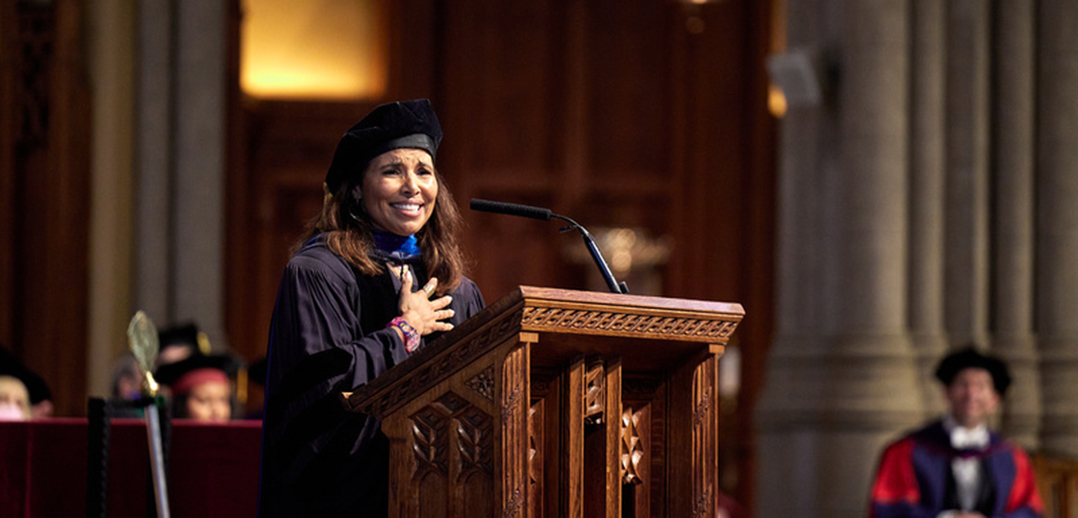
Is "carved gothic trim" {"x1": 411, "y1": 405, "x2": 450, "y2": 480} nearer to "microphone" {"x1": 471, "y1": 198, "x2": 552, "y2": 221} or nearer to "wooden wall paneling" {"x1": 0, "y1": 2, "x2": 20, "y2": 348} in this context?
"microphone" {"x1": 471, "y1": 198, "x2": 552, "y2": 221}

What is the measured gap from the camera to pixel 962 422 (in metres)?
7.48

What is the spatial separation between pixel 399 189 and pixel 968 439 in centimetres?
508

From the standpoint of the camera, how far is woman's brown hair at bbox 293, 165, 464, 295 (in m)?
3.09

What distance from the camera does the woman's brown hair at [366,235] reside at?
10.2 feet

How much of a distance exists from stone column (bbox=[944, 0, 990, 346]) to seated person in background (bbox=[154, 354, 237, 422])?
4447mm

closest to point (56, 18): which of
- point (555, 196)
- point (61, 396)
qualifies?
point (61, 396)

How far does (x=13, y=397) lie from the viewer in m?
5.57

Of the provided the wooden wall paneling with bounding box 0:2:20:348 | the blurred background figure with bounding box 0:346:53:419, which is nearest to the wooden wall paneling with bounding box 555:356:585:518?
the blurred background figure with bounding box 0:346:53:419

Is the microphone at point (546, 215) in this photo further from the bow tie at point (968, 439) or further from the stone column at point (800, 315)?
the stone column at point (800, 315)

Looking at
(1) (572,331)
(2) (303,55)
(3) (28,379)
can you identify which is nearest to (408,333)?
(1) (572,331)

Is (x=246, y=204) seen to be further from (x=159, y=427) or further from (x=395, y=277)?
(x=395, y=277)

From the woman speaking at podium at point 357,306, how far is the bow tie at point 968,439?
4754 millimetres

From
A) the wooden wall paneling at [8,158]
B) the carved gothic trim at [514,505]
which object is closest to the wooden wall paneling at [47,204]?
the wooden wall paneling at [8,158]

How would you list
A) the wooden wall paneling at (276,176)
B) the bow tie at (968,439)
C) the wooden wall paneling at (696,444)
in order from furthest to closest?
the wooden wall paneling at (276,176) → the bow tie at (968,439) → the wooden wall paneling at (696,444)
